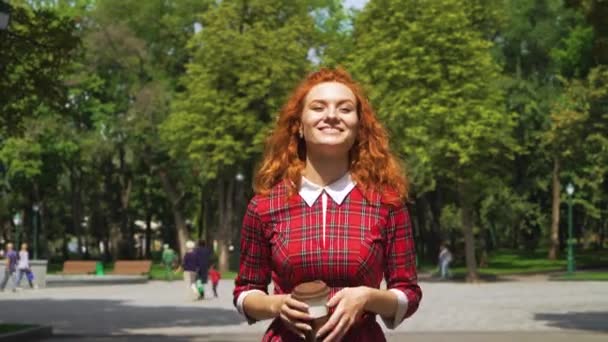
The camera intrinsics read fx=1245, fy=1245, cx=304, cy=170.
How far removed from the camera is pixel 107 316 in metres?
26.4

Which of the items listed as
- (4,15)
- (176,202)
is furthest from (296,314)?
(176,202)

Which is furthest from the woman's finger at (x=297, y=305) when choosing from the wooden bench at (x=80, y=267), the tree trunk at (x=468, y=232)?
the wooden bench at (x=80, y=267)

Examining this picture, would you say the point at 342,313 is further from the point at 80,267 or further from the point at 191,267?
the point at 80,267

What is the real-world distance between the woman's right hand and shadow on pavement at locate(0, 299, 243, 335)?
1817 centimetres

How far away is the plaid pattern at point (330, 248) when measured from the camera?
3766mm

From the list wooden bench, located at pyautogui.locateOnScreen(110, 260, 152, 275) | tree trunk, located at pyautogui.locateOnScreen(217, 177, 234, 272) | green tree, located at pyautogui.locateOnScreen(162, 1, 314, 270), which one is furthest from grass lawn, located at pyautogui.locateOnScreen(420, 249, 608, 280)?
wooden bench, located at pyautogui.locateOnScreen(110, 260, 152, 275)

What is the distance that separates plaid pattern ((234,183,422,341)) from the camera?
148 inches

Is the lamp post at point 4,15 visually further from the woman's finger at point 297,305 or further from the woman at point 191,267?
the woman's finger at point 297,305

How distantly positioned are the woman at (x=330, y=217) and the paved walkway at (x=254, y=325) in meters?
15.2

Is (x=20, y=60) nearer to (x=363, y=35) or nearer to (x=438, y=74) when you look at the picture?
(x=438, y=74)

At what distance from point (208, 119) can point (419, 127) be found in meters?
12.4

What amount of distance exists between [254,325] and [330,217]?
20.2 m

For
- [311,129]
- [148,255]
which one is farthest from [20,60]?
[148,255]

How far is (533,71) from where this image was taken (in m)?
59.9
